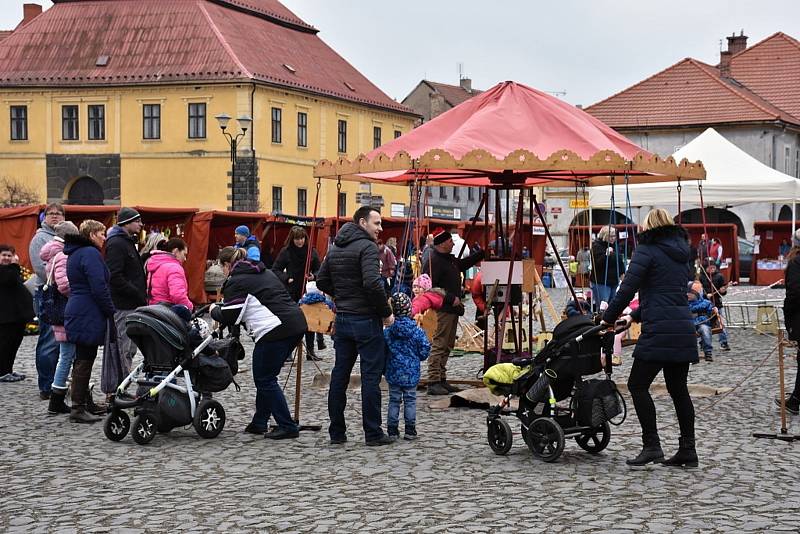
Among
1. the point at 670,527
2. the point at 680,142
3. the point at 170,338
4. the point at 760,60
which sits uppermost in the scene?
the point at 760,60

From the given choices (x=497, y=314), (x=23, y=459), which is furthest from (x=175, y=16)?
(x=23, y=459)

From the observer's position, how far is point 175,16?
6097 cm

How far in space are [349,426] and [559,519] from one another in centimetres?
404

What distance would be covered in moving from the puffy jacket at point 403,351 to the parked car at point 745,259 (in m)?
35.5

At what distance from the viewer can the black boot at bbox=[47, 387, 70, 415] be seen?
11836mm

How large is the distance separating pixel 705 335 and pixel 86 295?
28.6 feet

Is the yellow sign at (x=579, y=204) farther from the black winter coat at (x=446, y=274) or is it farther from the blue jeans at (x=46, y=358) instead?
the blue jeans at (x=46, y=358)

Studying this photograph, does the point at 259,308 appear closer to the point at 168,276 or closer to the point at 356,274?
the point at 356,274

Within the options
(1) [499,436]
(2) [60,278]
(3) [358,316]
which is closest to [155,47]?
(2) [60,278]

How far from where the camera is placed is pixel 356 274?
10141 millimetres

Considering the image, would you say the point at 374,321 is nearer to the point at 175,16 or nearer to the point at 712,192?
the point at 712,192

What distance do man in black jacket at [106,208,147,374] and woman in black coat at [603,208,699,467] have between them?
4.60 meters

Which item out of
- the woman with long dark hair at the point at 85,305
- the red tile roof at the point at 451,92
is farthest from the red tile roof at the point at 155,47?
the woman with long dark hair at the point at 85,305

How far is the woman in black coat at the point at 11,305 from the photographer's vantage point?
45.9 ft
